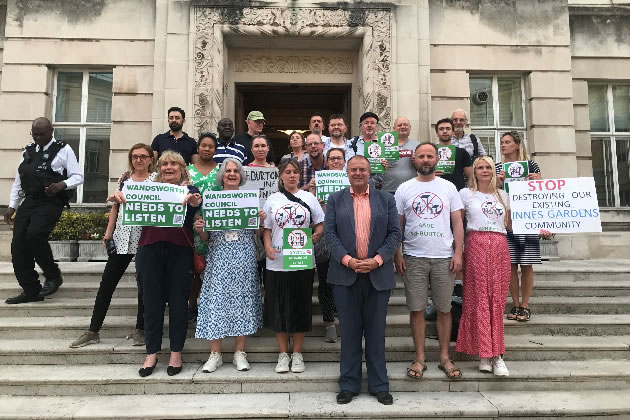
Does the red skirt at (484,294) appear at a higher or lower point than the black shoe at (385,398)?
higher

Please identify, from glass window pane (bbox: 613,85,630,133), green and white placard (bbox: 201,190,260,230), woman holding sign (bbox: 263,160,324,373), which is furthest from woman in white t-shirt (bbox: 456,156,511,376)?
glass window pane (bbox: 613,85,630,133)

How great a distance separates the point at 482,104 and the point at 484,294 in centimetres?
713

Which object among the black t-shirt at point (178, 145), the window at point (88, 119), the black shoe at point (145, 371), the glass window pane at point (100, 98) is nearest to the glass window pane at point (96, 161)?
the window at point (88, 119)

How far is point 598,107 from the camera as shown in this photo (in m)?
10.9

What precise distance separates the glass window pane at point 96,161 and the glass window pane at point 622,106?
12.8m

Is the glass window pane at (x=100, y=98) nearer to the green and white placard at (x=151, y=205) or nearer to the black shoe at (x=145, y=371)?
the green and white placard at (x=151, y=205)

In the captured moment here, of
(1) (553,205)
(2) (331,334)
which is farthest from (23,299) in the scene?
(1) (553,205)

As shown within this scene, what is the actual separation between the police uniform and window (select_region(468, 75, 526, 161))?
8653mm

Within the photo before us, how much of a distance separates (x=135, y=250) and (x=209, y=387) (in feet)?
5.74

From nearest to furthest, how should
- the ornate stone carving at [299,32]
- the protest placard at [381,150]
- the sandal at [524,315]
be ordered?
the sandal at [524,315]
the protest placard at [381,150]
the ornate stone carving at [299,32]

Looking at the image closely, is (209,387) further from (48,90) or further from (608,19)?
(608,19)

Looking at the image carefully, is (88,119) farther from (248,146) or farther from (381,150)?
(381,150)

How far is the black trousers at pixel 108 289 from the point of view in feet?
16.2

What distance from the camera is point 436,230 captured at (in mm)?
4406
